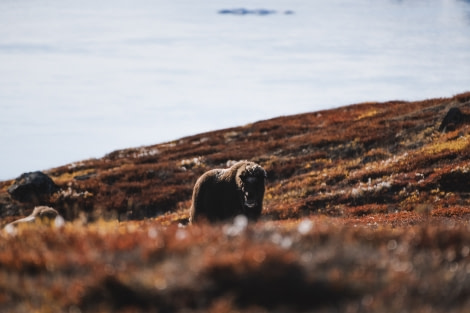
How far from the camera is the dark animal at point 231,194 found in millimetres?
14227

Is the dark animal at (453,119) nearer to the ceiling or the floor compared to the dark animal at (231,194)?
nearer to the ceiling

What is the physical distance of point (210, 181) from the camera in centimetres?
1519

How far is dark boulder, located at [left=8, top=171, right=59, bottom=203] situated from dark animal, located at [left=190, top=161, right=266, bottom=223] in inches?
834

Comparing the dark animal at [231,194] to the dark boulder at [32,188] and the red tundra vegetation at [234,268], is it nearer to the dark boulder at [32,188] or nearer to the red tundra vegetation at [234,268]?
the red tundra vegetation at [234,268]

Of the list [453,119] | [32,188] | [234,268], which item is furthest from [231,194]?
[453,119]

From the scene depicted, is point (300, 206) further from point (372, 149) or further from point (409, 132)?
point (409, 132)

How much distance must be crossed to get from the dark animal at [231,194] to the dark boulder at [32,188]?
2118 centimetres

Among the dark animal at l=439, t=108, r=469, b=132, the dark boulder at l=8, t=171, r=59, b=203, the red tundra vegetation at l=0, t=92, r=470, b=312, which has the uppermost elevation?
the dark animal at l=439, t=108, r=469, b=132

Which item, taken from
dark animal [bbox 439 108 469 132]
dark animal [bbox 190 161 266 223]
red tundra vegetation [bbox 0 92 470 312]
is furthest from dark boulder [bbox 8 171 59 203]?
dark animal [bbox 439 108 469 132]

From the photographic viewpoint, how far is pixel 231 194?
48.4 ft

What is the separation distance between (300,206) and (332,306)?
70.8 feet

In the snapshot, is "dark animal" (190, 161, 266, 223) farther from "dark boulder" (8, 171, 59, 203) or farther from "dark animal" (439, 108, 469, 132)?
"dark animal" (439, 108, 469, 132)

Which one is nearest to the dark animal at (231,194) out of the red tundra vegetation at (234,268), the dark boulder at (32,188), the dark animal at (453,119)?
the red tundra vegetation at (234,268)

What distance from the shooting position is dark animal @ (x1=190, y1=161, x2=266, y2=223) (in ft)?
46.7
